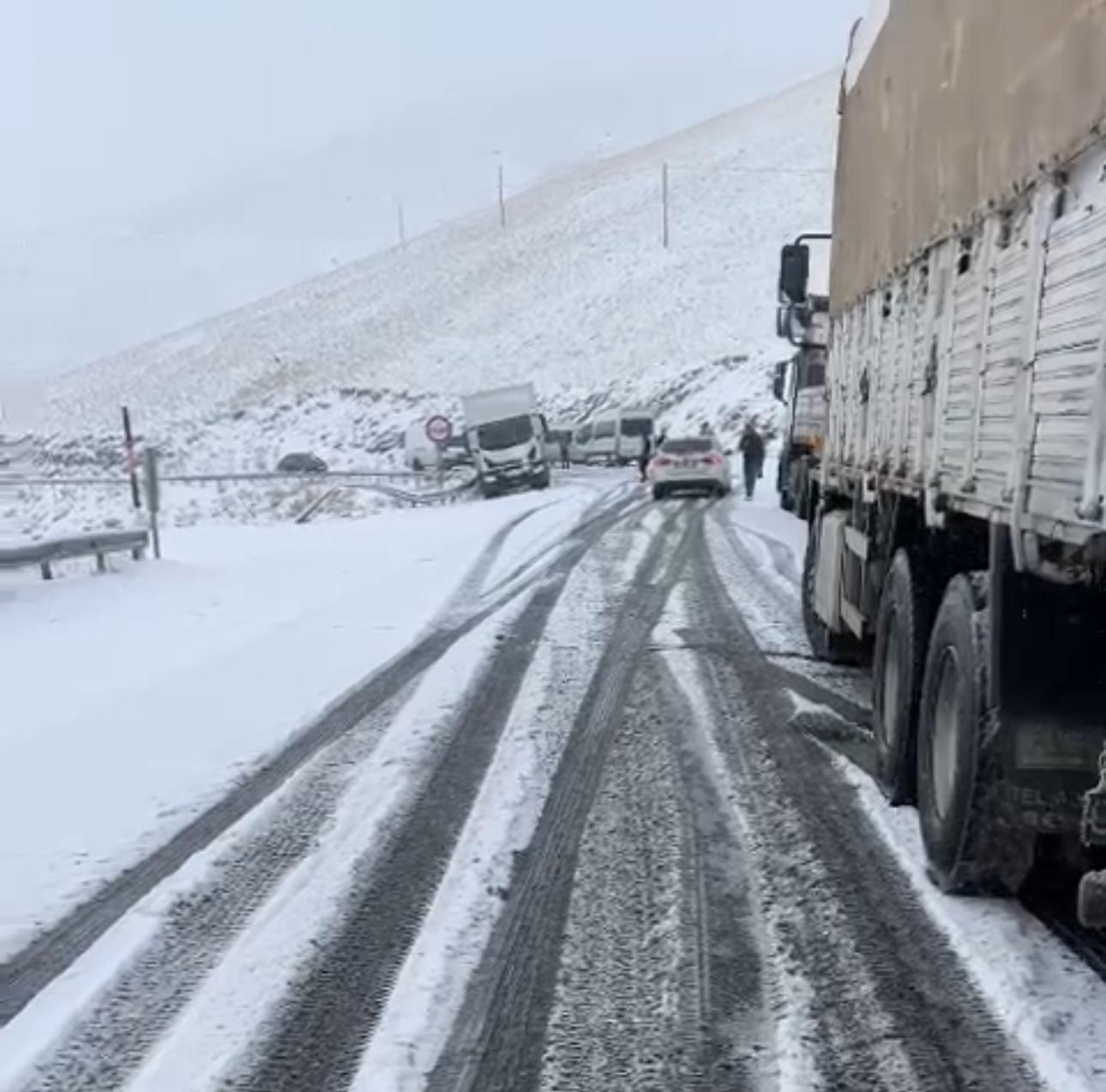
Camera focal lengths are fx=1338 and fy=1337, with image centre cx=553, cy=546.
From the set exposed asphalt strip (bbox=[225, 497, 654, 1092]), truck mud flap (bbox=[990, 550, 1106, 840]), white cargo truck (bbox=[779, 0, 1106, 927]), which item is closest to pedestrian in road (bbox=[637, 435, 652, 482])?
exposed asphalt strip (bbox=[225, 497, 654, 1092])

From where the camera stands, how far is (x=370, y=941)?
184 inches

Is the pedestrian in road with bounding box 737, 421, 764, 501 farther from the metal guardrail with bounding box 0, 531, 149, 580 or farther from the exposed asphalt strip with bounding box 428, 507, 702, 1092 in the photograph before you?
the exposed asphalt strip with bounding box 428, 507, 702, 1092

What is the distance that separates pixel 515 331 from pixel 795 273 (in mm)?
63285

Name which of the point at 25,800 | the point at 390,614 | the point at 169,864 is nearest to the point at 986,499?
the point at 169,864

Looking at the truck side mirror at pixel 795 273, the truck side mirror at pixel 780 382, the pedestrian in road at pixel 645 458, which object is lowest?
the pedestrian in road at pixel 645 458

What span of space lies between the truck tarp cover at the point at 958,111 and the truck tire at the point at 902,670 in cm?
156

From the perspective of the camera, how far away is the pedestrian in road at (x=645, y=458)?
3643 cm

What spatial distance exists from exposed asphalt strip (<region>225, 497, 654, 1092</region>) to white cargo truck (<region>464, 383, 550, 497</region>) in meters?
28.8

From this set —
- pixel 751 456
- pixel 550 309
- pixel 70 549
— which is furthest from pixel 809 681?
pixel 550 309

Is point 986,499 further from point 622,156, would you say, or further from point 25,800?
point 622,156

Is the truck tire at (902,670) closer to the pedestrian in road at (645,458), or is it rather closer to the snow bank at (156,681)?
the snow bank at (156,681)

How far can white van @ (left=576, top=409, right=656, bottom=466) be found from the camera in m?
49.4

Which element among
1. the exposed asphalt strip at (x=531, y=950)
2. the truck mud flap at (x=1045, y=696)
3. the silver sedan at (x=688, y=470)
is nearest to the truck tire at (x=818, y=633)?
the exposed asphalt strip at (x=531, y=950)

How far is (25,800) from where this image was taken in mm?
6441
